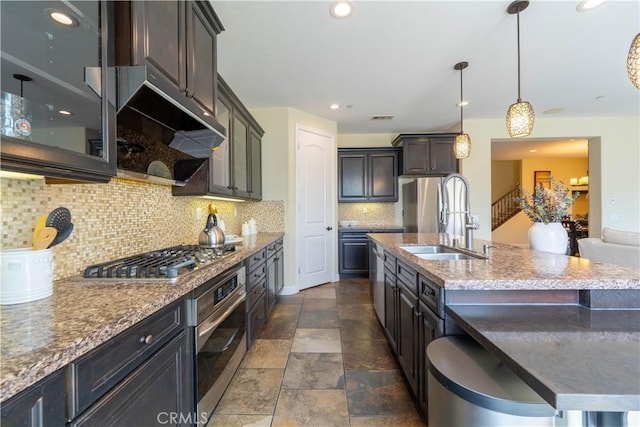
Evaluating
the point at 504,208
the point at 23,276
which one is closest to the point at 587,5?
the point at 23,276

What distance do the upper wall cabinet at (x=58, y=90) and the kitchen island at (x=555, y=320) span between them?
1500 millimetres

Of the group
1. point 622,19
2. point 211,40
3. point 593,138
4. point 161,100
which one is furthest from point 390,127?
point 161,100

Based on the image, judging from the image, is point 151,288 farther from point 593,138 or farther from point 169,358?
point 593,138

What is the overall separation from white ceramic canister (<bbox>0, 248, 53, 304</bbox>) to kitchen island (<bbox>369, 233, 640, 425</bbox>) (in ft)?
5.08

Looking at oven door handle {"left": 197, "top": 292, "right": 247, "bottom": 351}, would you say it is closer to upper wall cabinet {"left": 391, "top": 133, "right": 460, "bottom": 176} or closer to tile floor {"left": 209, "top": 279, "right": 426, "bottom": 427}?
tile floor {"left": 209, "top": 279, "right": 426, "bottom": 427}

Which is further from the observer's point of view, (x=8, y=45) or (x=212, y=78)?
(x=212, y=78)

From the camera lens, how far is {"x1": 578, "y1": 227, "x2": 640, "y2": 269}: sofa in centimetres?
306

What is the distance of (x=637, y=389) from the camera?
622 millimetres

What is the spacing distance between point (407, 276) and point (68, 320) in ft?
5.53

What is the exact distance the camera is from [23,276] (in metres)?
0.95

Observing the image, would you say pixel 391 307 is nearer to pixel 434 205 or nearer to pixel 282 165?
pixel 282 165

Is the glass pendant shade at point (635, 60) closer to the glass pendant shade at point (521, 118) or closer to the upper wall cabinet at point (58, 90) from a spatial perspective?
the glass pendant shade at point (521, 118)

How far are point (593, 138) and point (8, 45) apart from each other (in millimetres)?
7243

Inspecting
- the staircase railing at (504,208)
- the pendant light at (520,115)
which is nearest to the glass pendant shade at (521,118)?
the pendant light at (520,115)
